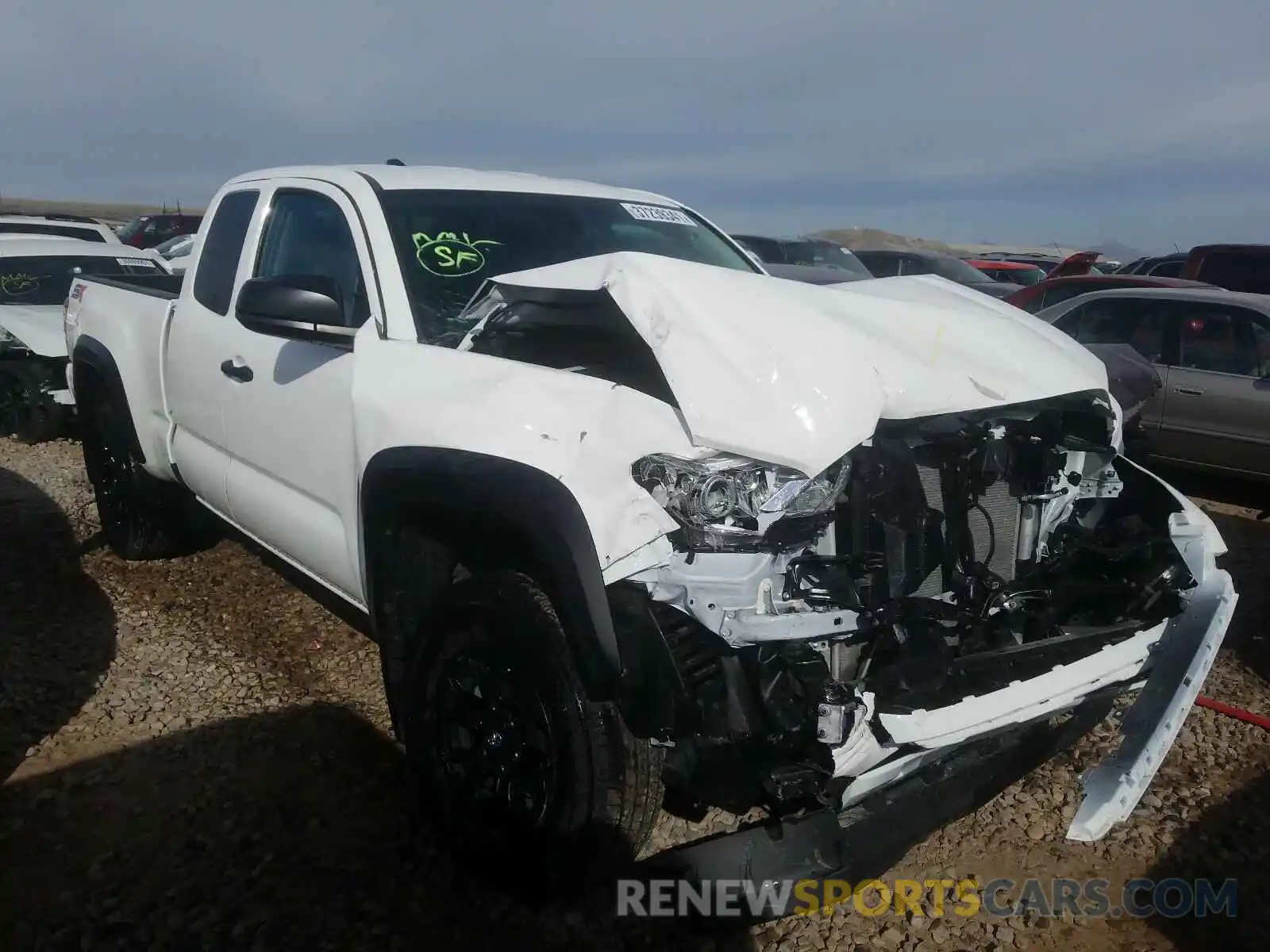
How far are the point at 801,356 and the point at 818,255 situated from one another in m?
12.0

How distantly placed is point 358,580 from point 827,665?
1627 millimetres

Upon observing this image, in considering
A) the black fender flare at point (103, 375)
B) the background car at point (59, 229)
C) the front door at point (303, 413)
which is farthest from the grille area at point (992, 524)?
the background car at point (59, 229)

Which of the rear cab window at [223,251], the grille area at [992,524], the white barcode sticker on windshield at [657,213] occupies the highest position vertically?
the white barcode sticker on windshield at [657,213]

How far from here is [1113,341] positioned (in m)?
7.58

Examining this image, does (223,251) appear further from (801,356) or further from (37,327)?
(37,327)

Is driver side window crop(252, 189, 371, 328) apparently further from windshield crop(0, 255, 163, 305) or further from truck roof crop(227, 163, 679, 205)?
windshield crop(0, 255, 163, 305)

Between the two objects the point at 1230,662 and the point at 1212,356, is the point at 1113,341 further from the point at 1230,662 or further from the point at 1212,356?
the point at 1230,662

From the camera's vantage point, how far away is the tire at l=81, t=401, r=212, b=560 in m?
5.01

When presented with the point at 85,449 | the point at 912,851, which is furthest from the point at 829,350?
the point at 85,449

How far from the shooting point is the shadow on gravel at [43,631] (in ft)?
12.2

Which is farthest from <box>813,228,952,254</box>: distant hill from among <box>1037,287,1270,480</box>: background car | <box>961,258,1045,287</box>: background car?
<box>1037,287,1270,480</box>: background car

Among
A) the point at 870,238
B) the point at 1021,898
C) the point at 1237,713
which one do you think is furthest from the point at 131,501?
the point at 870,238

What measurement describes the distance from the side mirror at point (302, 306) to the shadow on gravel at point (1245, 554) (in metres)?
4.02

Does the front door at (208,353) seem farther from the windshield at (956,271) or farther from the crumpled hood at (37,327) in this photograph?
the windshield at (956,271)
